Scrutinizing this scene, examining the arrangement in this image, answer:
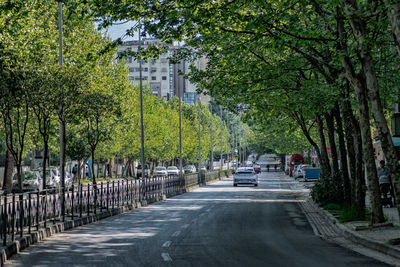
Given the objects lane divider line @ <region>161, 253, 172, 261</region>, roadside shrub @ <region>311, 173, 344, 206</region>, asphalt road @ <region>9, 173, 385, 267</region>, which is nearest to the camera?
asphalt road @ <region>9, 173, 385, 267</region>

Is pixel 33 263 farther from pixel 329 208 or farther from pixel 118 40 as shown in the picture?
pixel 329 208

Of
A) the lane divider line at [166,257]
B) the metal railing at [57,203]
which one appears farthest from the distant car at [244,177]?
the lane divider line at [166,257]

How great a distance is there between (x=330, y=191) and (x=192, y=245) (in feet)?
41.3

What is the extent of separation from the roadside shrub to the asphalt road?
3.47 meters

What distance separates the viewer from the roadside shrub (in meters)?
24.9

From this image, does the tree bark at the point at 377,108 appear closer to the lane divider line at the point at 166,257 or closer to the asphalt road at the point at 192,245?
the asphalt road at the point at 192,245

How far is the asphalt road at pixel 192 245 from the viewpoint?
11148 millimetres

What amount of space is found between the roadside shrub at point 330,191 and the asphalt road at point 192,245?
347 cm

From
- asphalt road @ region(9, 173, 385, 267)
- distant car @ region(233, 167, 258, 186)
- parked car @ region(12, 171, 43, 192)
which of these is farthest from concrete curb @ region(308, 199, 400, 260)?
distant car @ region(233, 167, 258, 186)

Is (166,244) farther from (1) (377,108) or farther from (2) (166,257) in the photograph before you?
(1) (377,108)

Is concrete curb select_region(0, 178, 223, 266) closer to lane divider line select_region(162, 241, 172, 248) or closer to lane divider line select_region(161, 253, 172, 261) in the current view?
lane divider line select_region(161, 253, 172, 261)

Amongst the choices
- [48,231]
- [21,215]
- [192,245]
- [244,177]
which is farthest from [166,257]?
[244,177]

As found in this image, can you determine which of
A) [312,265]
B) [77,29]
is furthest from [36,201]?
[77,29]

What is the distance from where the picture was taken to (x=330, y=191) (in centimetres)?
2503
